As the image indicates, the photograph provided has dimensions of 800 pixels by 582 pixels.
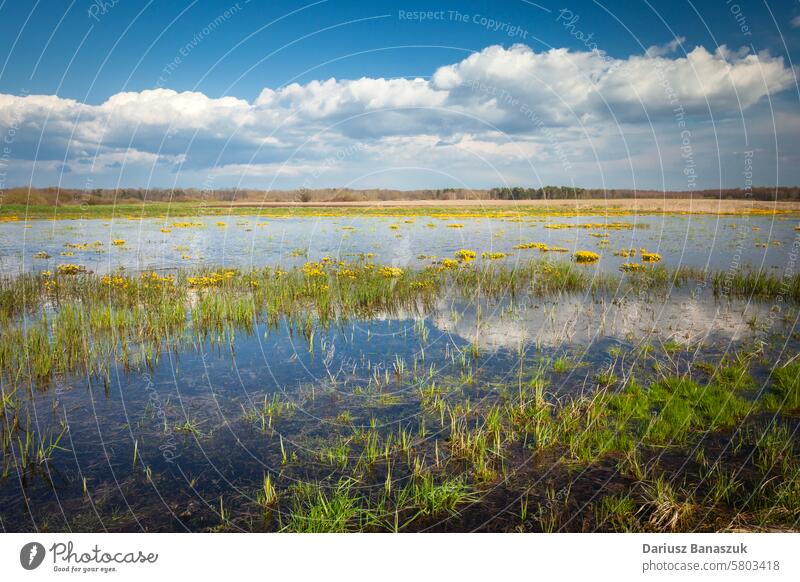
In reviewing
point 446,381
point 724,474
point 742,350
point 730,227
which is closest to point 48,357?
point 446,381

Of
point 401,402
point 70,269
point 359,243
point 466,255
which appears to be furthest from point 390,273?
point 70,269

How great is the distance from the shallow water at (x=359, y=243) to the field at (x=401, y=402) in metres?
4.17

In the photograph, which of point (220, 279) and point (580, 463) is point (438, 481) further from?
point (220, 279)

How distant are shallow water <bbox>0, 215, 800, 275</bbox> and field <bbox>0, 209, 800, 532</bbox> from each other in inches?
164

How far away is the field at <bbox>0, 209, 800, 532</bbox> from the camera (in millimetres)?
5898

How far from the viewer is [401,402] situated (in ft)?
29.5

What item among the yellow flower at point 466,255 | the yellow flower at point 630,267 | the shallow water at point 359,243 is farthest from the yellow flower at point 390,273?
the yellow flower at point 630,267

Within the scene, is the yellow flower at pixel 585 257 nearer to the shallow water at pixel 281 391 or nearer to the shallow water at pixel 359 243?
the shallow water at pixel 359 243

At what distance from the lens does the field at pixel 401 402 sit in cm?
590

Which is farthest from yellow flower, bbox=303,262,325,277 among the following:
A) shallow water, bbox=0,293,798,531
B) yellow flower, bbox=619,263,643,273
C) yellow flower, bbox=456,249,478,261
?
yellow flower, bbox=619,263,643,273

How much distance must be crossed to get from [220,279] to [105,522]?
14.1 meters

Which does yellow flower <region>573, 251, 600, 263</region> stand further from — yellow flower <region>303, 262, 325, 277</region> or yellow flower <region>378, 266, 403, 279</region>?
yellow flower <region>303, 262, 325, 277</region>
